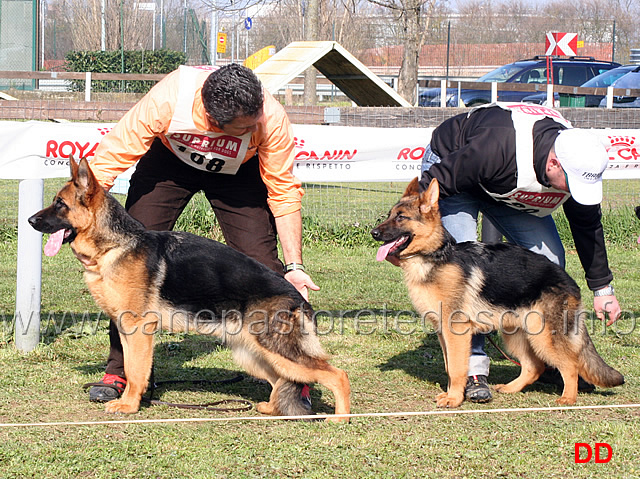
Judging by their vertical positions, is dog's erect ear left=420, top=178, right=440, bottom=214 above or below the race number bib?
below

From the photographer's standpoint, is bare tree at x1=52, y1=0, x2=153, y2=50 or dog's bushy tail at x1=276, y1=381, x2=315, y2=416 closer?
dog's bushy tail at x1=276, y1=381, x2=315, y2=416

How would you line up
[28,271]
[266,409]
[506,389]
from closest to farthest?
[266,409], [506,389], [28,271]

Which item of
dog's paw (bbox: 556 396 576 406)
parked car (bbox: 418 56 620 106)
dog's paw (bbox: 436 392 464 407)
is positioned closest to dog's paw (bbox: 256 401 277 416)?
dog's paw (bbox: 436 392 464 407)

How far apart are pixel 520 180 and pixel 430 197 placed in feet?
1.78

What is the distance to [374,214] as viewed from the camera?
31.8ft

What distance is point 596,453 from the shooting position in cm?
359

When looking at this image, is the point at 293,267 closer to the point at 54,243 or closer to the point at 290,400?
the point at 290,400

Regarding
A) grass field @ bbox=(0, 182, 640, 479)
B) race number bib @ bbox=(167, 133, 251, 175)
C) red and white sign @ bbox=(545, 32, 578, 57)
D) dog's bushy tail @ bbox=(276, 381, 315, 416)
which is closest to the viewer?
grass field @ bbox=(0, 182, 640, 479)

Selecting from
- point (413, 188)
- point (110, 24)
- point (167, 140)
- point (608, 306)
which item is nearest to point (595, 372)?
point (608, 306)

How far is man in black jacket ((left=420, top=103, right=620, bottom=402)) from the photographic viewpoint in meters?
4.11

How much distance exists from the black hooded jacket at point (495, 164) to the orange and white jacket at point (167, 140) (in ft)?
2.94

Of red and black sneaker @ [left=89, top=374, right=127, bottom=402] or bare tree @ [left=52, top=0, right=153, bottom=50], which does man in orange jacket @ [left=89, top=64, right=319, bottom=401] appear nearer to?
red and black sneaker @ [left=89, top=374, right=127, bottom=402]

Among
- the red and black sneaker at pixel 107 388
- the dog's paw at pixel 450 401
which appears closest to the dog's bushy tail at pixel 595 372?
the dog's paw at pixel 450 401

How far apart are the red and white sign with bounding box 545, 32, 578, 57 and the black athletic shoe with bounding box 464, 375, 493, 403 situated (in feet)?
50.6
